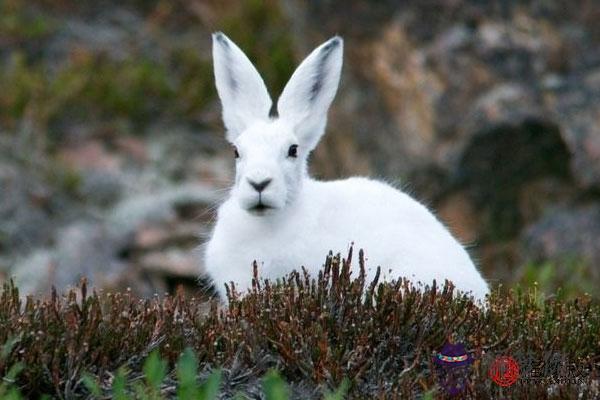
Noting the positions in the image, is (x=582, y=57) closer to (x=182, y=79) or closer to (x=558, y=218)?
(x=558, y=218)

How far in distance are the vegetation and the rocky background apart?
3278mm

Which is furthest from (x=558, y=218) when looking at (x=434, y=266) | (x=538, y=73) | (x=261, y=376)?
(x=261, y=376)

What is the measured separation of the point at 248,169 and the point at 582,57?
523 centimetres

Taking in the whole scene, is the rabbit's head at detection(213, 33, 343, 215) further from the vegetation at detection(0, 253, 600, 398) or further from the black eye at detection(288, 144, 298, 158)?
the vegetation at detection(0, 253, 600, 398)

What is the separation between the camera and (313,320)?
16.8 ft

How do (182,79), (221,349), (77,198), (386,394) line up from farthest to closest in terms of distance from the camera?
(182,79) < (77,198) < (221,349) < (386,394)

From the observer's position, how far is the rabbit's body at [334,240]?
5.91 m

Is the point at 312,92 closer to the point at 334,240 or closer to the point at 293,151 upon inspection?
the point at 293,151

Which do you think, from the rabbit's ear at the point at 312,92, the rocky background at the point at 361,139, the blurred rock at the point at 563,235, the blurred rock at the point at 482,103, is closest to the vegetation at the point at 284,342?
the rabbit's ear at the point at 312,92

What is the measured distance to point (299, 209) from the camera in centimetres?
603

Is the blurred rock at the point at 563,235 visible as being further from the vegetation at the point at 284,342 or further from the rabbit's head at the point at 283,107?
the vegetation at the point at 284,342

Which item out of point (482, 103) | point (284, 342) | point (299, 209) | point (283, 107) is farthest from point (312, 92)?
point (482, 103)

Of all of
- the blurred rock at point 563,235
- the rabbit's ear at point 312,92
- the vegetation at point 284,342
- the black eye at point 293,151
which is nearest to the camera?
the vegetation at point 284,342

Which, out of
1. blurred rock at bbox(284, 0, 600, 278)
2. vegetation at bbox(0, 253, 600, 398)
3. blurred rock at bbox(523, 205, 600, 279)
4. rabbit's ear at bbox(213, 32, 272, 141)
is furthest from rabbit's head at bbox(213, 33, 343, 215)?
blurred rock at bbox(523, 205, 600, 279)
